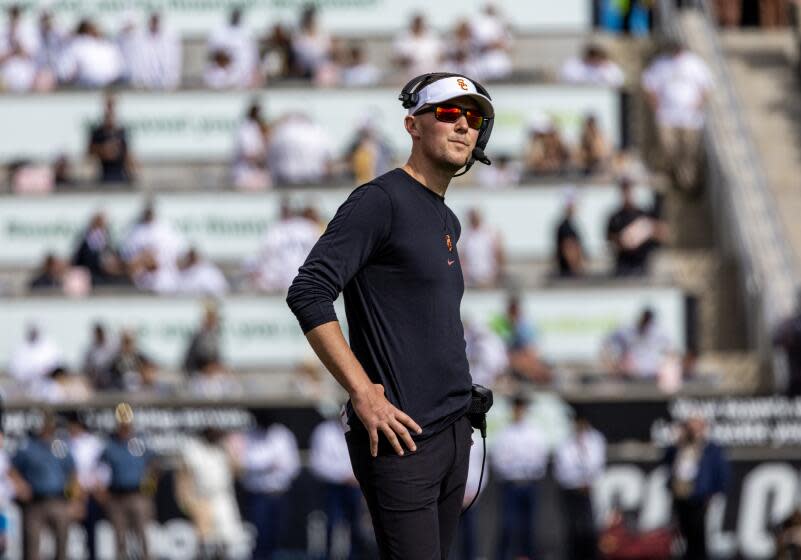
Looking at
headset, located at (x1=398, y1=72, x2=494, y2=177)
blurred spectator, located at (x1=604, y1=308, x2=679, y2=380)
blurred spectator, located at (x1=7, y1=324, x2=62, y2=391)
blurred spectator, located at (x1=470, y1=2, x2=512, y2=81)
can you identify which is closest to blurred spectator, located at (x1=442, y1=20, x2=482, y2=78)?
blurred spectator, located at (x1=470, y1=2, x2=512, y2=81)

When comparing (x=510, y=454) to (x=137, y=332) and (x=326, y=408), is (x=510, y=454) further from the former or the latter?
(x=137, y=332)

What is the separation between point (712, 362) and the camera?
22.5 meters

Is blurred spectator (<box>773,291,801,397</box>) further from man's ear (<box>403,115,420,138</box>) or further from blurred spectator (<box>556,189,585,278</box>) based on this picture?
man's ear (<box>403,115,420,138</box>)

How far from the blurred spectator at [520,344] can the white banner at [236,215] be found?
7.33 feet

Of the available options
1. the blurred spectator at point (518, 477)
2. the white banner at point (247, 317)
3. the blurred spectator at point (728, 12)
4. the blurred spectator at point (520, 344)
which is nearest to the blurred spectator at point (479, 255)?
the white banner at point (247, 317)

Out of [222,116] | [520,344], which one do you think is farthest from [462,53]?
[520,344]

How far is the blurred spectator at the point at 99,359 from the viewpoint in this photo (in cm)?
2123

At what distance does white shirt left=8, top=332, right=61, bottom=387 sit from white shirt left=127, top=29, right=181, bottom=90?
535cm

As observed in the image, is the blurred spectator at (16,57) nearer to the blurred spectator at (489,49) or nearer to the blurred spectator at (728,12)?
the blurred spectator at (489,49)

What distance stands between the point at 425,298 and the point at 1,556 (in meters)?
12.5

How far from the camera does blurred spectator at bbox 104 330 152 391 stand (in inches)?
829

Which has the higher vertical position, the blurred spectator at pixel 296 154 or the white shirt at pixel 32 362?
the blurred spectator at pixel 296 154

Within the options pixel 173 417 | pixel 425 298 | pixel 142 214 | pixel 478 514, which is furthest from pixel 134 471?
pixel 425 298

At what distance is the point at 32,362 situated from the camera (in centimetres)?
2184
